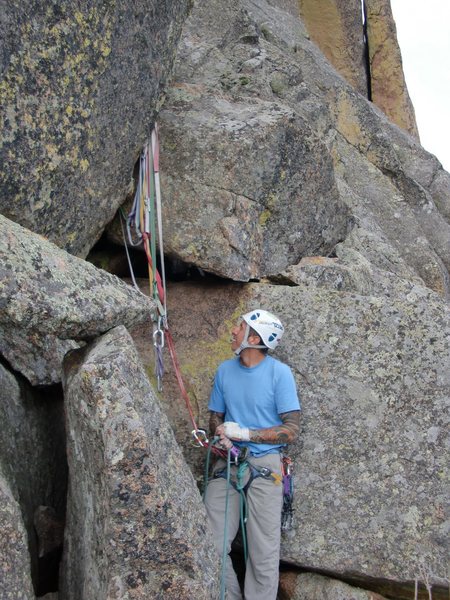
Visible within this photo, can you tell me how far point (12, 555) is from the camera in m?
4.95

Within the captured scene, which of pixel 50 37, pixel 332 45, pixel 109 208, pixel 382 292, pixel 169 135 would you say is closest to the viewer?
pixel 50 37

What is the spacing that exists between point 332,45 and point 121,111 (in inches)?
776

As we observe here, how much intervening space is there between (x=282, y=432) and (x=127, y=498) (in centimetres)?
241

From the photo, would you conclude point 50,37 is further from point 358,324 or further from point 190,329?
point 358,324

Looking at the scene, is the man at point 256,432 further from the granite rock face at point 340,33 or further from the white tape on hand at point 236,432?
the granite rock face at point 340,33

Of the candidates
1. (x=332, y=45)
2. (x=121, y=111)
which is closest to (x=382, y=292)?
(x=121, y=111)

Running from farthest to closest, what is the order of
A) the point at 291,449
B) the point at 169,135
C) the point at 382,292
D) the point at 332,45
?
the point at 332,45 → the point at 382,292 → the point at 169,135 → the point at 291,449

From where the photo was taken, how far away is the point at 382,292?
970 centimetres

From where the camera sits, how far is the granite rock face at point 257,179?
8.78 m

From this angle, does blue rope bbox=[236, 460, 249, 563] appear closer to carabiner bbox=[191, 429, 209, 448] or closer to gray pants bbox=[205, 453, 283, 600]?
gray pants bbox=[205, 453, 283, 600]

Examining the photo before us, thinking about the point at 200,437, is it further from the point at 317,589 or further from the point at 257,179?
the point at 257,179

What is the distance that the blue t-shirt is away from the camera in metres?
7.38

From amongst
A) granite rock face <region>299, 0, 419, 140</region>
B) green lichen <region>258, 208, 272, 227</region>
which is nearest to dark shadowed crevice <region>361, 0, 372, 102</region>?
granite rock face <region>299, 0, 419, 140</region>

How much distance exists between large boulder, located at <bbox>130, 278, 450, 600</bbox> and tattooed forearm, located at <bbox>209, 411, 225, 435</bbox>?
1.57 ft
